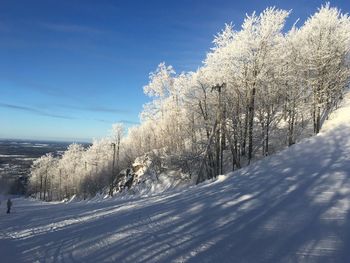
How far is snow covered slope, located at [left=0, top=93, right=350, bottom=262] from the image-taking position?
32.5 ft

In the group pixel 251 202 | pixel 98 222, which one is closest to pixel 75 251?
pixel 98 222

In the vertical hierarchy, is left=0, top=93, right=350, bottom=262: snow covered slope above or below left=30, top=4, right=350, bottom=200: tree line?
below

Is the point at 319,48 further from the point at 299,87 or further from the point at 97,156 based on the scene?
the point at 97,156

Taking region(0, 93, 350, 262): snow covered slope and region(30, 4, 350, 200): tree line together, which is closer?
region(0, 93, 350, 262): snow covered slope

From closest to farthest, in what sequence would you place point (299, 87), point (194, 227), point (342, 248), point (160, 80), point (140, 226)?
point (342, 248)
point (194, 227)
point (140, 226)
point (299, 87)
point (160, 80)

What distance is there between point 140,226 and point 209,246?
3933 millimetres

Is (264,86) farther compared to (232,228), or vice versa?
(264,86)

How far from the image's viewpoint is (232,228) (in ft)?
39.0

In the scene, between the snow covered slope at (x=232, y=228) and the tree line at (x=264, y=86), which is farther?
the tree line at (x=264, y=86)

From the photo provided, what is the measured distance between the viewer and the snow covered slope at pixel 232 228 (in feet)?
32.5

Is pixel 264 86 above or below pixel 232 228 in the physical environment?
above

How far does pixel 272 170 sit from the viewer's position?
62.1ft

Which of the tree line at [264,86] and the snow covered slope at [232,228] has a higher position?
the tree line at [264,86]

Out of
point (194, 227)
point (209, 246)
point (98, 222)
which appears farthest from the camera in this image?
point (98, 222)
